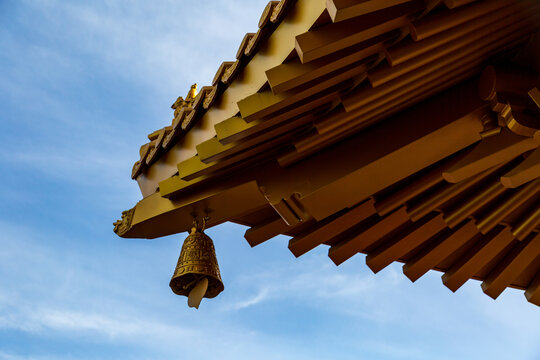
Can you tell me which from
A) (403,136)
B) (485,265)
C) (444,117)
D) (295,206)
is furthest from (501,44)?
(485,265)

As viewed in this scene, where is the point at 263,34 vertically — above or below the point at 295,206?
above

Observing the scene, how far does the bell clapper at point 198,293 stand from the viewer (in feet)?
10.6

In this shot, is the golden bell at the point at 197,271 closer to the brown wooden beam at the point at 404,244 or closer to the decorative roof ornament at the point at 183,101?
the decorative roof ornament at the point at 183,101

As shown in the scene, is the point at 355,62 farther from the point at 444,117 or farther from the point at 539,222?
the point at 539,222

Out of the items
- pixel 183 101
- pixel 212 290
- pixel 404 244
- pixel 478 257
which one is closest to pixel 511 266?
pixel 478 257

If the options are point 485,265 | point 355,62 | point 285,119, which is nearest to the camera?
point 355,62

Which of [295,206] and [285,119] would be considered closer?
[285,119]

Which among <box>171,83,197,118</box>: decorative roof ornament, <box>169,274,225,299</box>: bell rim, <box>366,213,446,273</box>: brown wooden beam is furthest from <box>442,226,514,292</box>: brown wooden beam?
<box>171,83,197,118</box>: decorative roof ornament

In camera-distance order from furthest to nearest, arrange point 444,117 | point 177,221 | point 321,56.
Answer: point 177,221 → point 444,117 → point 321,56

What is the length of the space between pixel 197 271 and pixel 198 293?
0.14m

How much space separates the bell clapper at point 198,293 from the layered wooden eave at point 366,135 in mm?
309

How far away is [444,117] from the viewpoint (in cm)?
290

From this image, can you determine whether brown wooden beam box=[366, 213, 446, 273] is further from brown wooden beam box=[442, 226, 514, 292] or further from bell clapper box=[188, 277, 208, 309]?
bell clapper box=[188, 277, 208, 309]

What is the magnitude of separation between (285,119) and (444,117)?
745 millimetres
